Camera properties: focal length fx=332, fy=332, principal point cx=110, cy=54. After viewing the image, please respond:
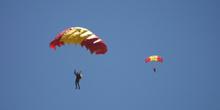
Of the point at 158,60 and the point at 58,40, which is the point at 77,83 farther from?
the point at 158,60

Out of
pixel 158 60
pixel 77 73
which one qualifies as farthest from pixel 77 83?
pixel 158 60

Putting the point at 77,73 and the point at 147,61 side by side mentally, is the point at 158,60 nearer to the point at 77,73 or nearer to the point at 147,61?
the point at 147,61

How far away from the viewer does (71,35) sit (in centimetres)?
3250

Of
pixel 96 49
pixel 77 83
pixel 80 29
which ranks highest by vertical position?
pixel 80 29

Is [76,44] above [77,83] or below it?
above

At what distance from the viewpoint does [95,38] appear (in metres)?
32.1

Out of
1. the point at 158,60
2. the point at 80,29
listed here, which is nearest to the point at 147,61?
the point at 158,60

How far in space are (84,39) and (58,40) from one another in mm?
2734

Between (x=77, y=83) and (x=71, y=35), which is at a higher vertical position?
(x=71, y=35)

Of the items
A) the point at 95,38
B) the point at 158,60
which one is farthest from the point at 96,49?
the point at 158,60

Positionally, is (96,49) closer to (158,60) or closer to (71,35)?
(71,35)

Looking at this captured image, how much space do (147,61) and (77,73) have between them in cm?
2203

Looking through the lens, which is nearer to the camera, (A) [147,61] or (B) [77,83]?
(B) [77,83]

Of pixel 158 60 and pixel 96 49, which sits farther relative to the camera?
pixel 158 60
